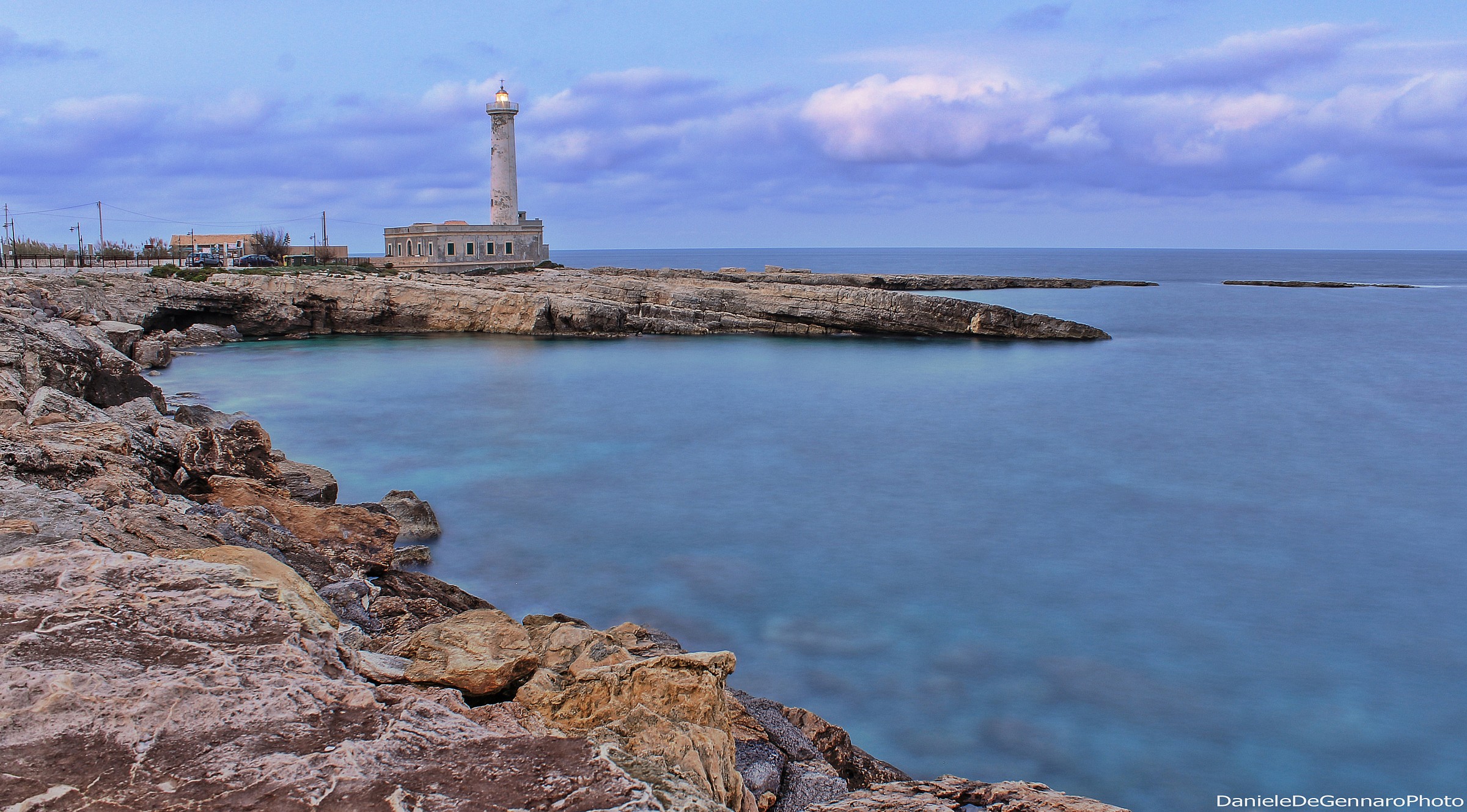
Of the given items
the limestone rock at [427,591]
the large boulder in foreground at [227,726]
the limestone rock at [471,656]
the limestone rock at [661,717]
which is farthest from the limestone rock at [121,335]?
the limestone rock at [661,717]

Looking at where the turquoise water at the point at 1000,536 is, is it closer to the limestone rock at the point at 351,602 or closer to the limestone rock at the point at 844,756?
the limestone rock at the point at 844,756

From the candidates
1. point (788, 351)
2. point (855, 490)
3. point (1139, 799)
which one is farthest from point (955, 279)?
point (1139, 799)

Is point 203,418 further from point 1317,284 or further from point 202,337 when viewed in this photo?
point 1317,284

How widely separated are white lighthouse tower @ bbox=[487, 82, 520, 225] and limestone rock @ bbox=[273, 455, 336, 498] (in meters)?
38.1

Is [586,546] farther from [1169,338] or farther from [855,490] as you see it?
[1169,338]

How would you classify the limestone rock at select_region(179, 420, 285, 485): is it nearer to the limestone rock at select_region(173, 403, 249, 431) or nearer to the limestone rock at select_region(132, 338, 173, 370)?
the limestone rock at select_region(173, 403, 249, 431)

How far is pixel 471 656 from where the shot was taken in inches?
172

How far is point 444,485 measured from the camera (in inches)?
491

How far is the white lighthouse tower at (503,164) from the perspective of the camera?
45.9 metres

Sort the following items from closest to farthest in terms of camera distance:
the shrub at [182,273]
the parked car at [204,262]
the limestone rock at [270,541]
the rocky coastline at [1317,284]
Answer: the limestone rock at [270,541]
the shrub at [182,273]
the parked car at [204,262]
the rocky coastline at [1317,284]

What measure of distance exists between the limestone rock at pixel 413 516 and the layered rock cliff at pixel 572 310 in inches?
871

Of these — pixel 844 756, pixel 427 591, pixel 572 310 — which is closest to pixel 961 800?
pixel 844 756

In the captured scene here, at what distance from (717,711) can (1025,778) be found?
268 cm

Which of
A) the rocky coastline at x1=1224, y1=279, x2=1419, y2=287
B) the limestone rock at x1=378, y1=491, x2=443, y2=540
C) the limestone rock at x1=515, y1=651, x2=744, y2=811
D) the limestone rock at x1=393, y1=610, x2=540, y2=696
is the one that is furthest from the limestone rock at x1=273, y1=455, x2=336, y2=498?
the rocky coastline at x1=1224, y1=279, x2=1419, y2=287
